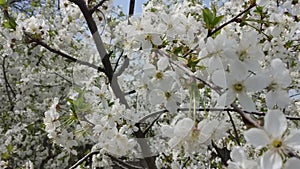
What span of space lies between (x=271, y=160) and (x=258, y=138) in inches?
1.7

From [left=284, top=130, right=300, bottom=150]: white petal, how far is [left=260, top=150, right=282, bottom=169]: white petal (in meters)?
0.03

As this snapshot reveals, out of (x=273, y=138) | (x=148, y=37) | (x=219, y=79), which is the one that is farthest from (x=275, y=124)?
(x=148, y=37)

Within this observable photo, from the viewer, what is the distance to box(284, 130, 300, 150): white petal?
0.74 meters

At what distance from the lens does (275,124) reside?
0.75 meters

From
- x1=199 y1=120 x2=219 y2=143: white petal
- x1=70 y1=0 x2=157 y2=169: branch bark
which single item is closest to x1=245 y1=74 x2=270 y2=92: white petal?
x1=199 y1=120 x2=219 y2=143: white petal

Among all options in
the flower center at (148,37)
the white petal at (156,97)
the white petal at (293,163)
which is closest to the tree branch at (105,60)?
the flower center at (148,37)

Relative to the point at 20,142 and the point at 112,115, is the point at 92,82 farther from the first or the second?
the point at 20,142

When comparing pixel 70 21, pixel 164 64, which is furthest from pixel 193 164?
pixel 164 64

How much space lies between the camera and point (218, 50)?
959mm

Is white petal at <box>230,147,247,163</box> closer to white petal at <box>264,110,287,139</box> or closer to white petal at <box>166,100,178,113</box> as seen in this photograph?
white petal at <box>264,110,287,139</box>

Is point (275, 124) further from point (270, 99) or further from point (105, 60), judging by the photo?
point (105, 60)

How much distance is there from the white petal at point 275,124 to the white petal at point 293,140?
1 centimetres

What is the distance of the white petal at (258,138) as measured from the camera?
74 centimetres

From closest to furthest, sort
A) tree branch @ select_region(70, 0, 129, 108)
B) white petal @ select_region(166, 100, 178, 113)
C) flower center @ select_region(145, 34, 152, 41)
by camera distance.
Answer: white petal @ select_region(166, 100, 178, 113), flower center @ select_region(145, 34, 152, 41), tree branch @ select_region(70, 0, 129, 108)
